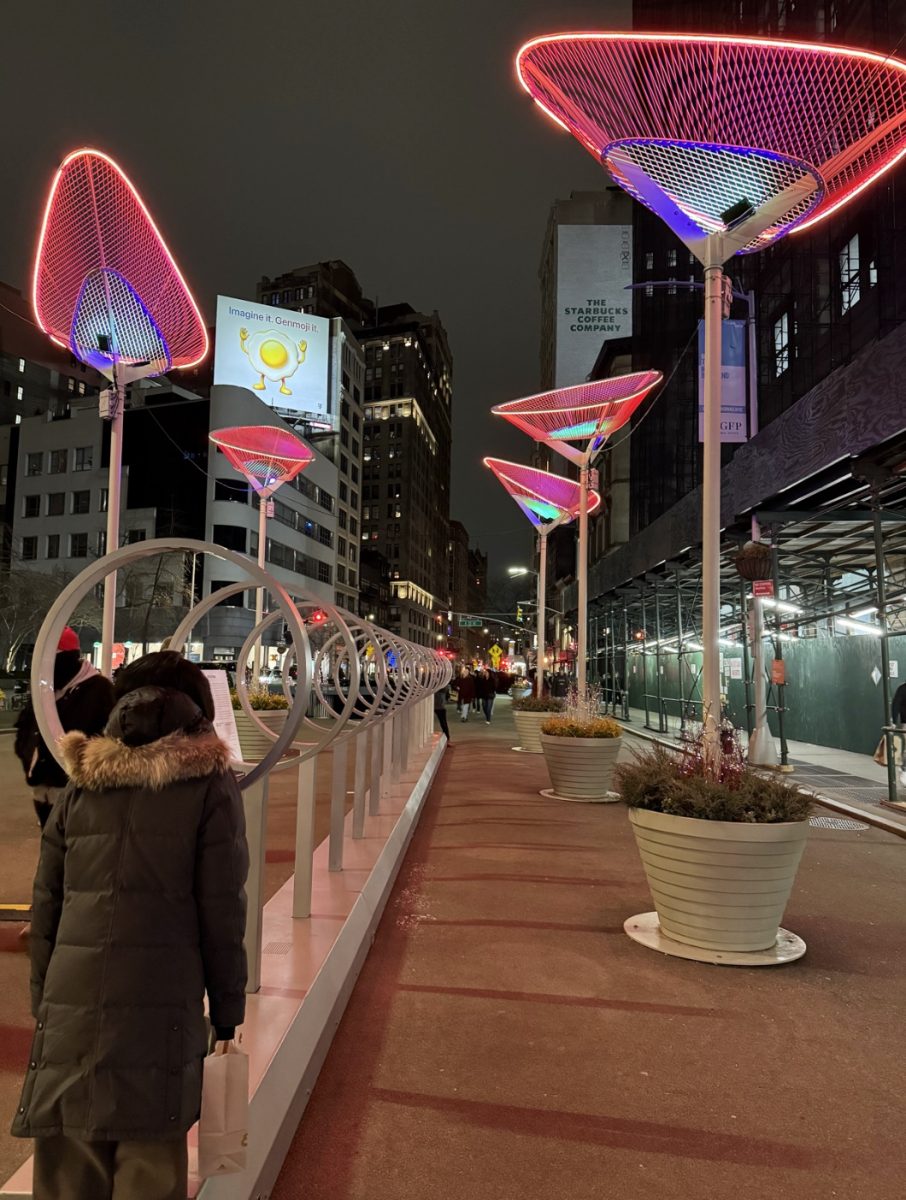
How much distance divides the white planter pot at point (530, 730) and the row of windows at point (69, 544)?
45.5 m

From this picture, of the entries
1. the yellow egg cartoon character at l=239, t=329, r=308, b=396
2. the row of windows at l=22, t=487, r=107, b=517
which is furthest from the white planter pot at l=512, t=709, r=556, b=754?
the yellow egg cartoon character at l=239, t=329, r=308, b=396

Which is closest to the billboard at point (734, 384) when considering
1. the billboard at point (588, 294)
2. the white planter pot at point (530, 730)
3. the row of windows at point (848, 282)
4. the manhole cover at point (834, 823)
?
the manhole cover at point (834, 823)

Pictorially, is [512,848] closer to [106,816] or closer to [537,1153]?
[537,1153]

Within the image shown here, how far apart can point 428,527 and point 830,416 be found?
458 feet

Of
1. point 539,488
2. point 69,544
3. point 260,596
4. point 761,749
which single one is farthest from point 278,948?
point 69,544

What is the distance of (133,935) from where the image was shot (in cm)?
202

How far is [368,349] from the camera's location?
140125 millimetres

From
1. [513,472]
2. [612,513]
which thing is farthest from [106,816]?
[612,513]

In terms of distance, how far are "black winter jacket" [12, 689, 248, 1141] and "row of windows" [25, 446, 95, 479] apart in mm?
61601

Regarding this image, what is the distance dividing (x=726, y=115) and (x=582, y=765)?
7127 millimetres

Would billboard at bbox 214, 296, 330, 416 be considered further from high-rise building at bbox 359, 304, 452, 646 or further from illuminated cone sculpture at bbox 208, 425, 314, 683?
high-rise building at bbox 359, 304, 452, 646

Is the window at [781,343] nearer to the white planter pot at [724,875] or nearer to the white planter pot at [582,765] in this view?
the white planter pot at [582,765]

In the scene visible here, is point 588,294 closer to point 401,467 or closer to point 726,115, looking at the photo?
point 401,467

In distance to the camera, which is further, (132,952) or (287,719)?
(287,719)
